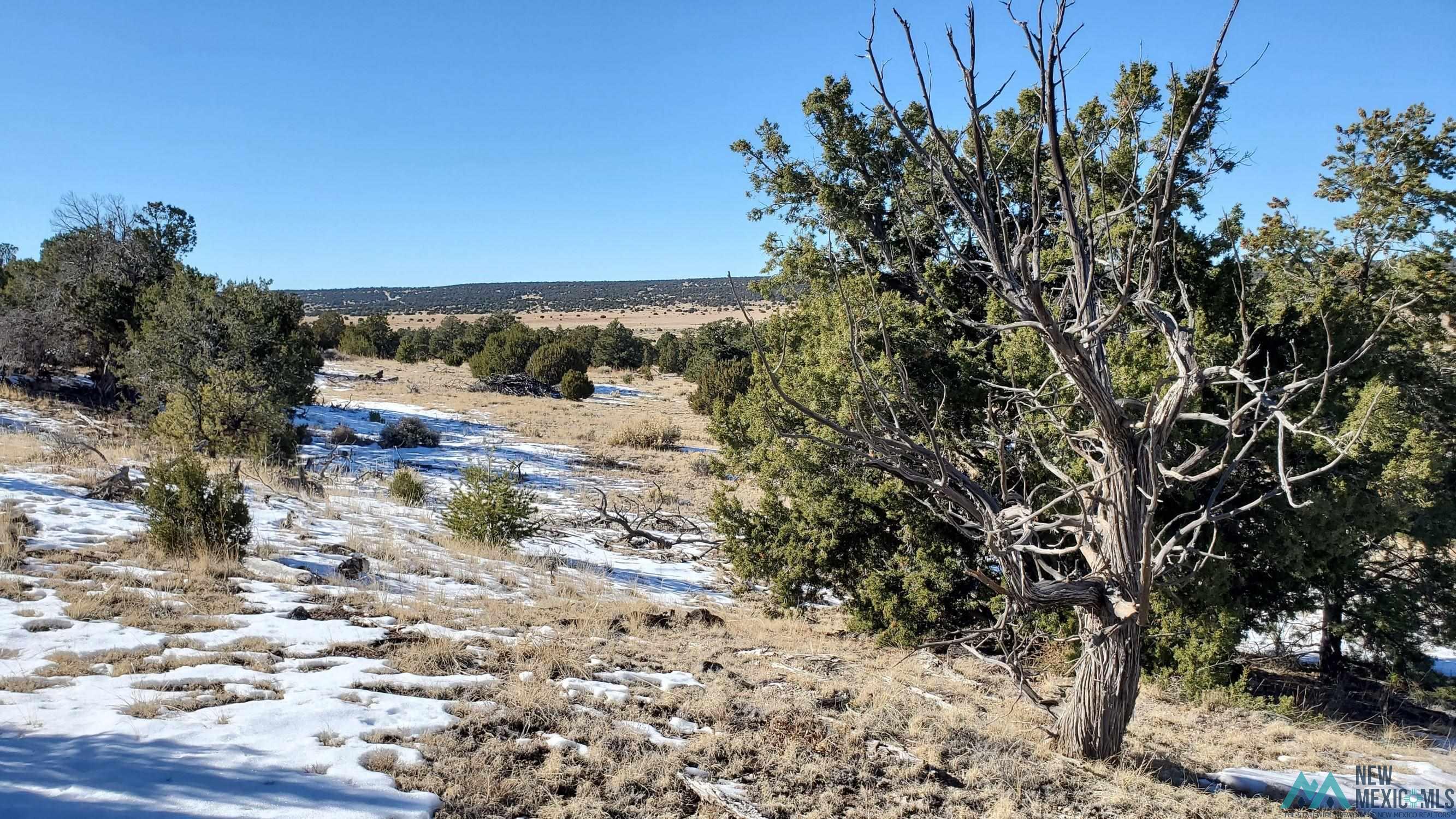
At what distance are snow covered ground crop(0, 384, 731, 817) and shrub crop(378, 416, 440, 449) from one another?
9177mm

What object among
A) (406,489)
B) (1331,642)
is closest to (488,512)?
(406,489)

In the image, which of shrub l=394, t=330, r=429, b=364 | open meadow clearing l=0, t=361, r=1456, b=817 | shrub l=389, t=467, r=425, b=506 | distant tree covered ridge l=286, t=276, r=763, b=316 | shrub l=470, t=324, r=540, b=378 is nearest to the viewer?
open meadow clearing l=0, t=361, r=1456, b=817

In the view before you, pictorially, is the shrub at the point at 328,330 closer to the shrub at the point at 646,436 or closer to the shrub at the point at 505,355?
the shrub at the point at 505,355

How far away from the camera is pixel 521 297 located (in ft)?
393

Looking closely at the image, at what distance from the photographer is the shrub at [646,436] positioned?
21984 mm

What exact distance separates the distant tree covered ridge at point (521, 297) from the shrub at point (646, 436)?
62.6 meters

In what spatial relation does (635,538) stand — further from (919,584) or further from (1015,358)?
(1015,358)

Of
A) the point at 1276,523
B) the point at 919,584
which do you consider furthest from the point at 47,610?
the point at 1276,523

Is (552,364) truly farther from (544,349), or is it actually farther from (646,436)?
(646,436)

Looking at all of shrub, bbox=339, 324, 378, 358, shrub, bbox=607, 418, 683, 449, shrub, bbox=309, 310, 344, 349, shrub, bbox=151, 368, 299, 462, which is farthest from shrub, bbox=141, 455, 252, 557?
shrub, bbox=339, 324, 378, 358

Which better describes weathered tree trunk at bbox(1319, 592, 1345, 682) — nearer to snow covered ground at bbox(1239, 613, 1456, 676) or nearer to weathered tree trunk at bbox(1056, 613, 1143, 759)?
snow covered ground at bbox(1239, 613, 1456, 676)

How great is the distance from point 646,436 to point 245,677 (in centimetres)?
1767

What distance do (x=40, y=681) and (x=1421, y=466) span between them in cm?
1071

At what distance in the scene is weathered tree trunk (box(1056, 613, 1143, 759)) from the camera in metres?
4.19
